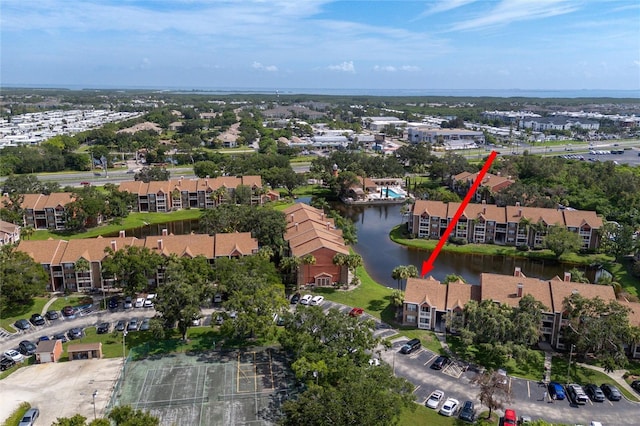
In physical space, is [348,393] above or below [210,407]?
above

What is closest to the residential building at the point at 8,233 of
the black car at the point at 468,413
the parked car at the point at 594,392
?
the black car at the point at 468,413

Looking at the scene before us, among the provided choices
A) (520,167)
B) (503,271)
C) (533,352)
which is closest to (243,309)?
(533,352)

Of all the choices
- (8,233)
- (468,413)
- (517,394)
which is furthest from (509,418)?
(8,233)

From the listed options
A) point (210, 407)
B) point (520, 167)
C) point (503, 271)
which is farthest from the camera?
point (520, 167)

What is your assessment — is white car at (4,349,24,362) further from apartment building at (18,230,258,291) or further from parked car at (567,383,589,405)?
parked car at (567,383,589,405)

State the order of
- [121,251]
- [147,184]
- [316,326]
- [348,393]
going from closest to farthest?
[348,393] → [316,326] → [121,251] → [147,184]

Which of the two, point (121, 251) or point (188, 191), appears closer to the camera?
point (121, 251)

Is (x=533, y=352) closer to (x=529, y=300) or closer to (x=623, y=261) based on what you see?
(x=529, y=300)

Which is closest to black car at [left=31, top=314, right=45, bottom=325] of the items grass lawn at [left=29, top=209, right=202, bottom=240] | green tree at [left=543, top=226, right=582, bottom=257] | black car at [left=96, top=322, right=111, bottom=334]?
black car at [left=96, top=322, right=111, bottom=334]
